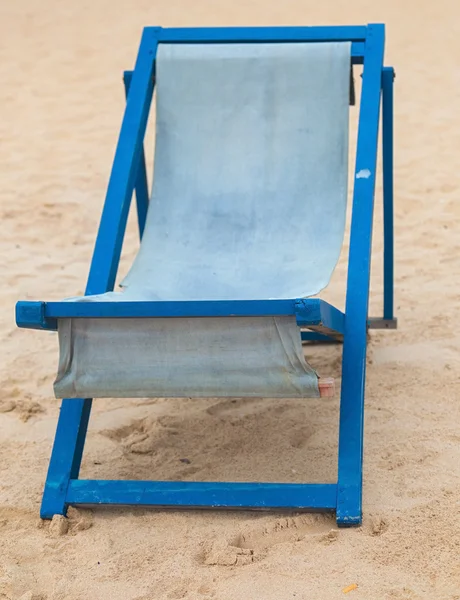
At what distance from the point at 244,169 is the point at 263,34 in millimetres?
496

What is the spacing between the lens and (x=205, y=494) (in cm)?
243

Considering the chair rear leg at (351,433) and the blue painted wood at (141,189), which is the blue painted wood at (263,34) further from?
the chair rear leg at (351,433)

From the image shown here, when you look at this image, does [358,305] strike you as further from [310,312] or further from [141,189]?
[141,189]

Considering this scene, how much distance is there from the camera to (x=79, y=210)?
205 inches

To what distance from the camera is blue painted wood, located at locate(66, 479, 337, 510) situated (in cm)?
238

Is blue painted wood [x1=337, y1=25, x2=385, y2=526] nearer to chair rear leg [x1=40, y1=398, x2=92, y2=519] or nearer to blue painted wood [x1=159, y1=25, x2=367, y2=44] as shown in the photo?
blue painted wood [x1=159, y1=25, x2=367, y2=44]

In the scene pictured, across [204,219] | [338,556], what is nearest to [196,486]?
[338,556]

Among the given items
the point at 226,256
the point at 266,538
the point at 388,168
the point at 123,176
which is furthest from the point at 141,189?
the point at 266,538

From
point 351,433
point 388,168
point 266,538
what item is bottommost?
point 266,538

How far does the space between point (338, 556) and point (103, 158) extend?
13.5 feet

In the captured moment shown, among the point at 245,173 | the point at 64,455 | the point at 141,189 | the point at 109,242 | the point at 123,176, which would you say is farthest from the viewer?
the point at 141,189

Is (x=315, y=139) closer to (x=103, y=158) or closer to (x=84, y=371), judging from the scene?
(x=84, y=371)

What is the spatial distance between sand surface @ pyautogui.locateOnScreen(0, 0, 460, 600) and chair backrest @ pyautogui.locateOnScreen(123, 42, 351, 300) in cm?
50

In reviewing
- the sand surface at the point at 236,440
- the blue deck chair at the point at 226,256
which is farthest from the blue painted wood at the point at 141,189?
the sand surface at the point at 236,440
